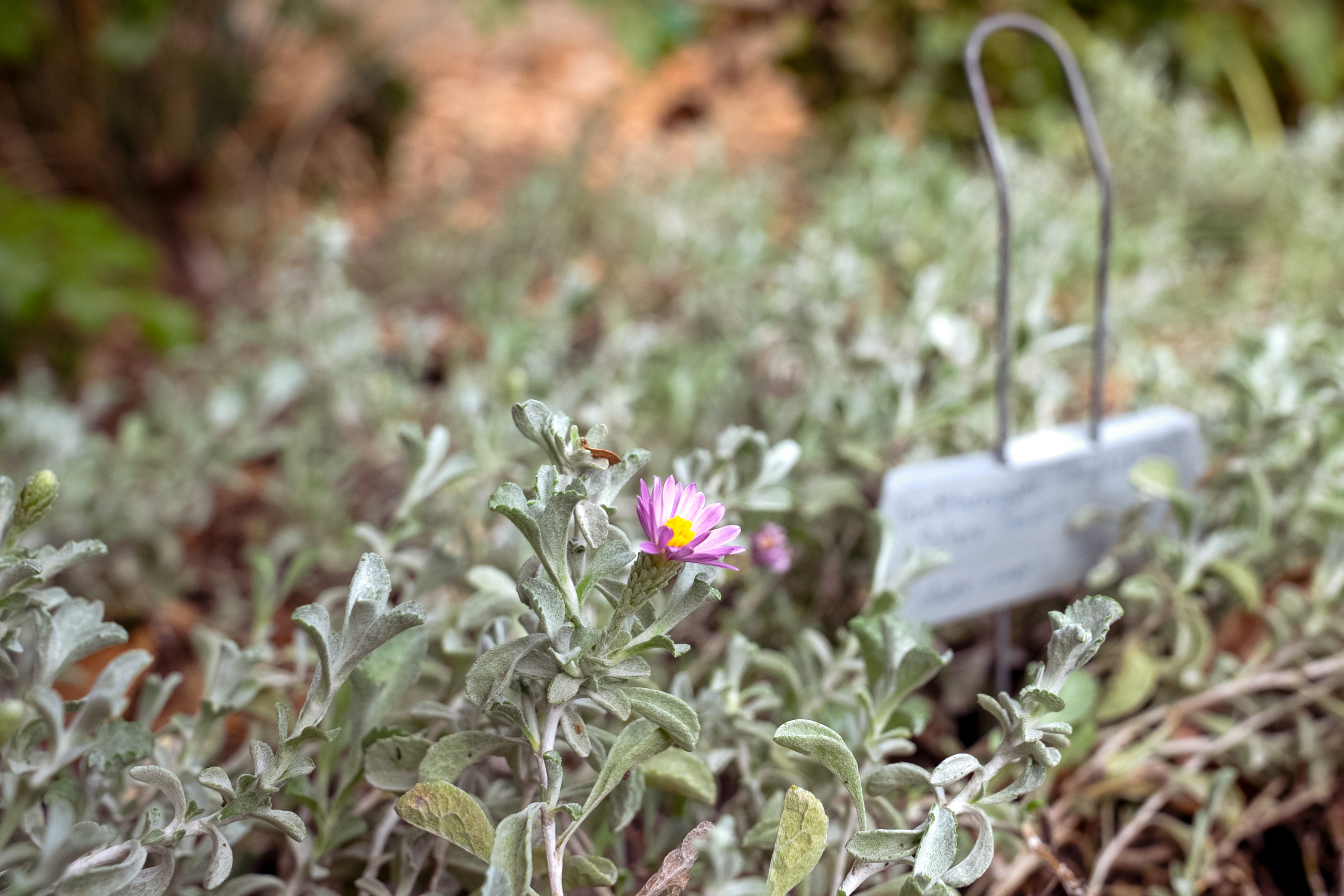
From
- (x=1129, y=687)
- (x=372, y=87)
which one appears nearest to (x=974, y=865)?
(x=1129, y=687)

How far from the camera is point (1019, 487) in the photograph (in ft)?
2.72

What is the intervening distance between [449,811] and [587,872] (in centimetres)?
8

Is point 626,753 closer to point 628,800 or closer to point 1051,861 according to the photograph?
point 628,800

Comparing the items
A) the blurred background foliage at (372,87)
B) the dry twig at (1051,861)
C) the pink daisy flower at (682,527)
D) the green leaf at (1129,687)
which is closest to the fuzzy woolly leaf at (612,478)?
the pink daisy flower at (682,527)

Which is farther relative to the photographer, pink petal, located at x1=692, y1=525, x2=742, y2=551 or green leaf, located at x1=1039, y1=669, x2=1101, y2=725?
green leaf, located at x1=1039, y1=669, x2=1101, y2=725

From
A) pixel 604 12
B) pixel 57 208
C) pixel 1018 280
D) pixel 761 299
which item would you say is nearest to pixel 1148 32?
pixel 604 12

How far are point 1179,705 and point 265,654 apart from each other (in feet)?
2.43

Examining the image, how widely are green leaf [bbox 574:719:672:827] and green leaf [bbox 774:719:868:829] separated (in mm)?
62

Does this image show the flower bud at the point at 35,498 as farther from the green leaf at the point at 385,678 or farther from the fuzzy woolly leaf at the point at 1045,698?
the fuzzy woolly leaf at the point at 1045,698

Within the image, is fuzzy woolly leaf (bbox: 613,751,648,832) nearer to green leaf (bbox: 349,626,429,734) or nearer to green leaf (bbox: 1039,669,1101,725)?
green leaf (bbox: 349,626,429,734)

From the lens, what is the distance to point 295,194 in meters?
3.17

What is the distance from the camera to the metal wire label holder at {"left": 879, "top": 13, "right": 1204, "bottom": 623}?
792mm

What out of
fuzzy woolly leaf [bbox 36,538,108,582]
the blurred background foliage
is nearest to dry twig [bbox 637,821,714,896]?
fuzzy woolly leaf [bbox 36,538,108,582]

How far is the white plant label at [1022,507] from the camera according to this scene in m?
0.79
